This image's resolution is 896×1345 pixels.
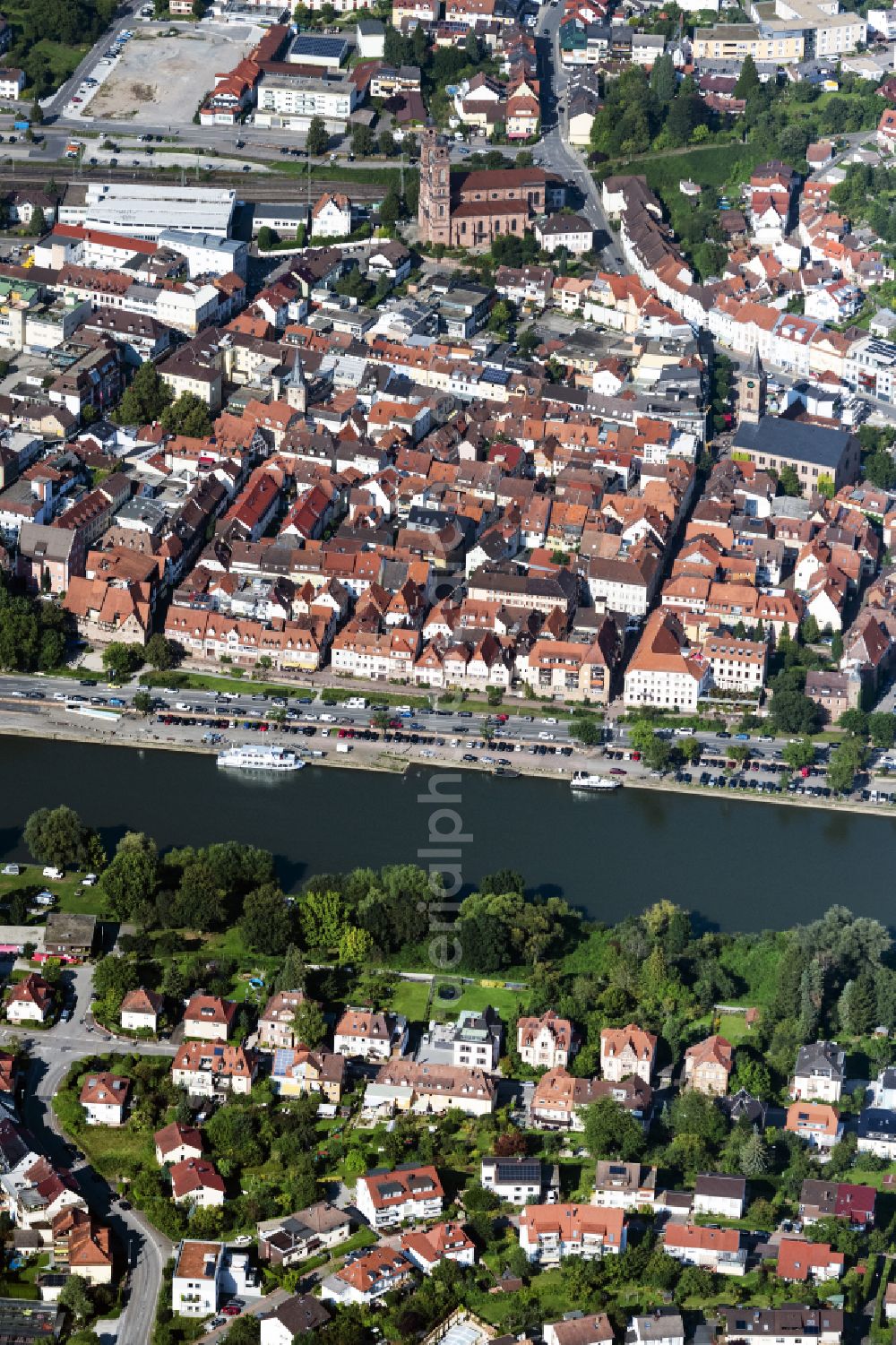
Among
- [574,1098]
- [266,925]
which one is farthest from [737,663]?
[574,1098]

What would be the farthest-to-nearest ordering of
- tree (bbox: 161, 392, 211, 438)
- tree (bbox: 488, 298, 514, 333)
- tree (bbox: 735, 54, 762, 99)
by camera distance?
1. tree (bbox: 735, 54, 762, 99)
2. tree (bbox: 488, 298, 514, 333)
3. tree (bbox: 161, 392, 211, 438)

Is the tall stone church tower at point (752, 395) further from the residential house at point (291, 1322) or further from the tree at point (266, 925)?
the residential house at point (291, 1322)

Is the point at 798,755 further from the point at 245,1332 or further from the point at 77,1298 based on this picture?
the point at 77,1298

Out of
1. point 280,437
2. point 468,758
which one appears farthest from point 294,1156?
point 280,437

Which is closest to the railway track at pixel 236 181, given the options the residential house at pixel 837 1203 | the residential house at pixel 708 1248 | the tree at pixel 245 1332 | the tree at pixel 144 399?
the tree at pixel 144 399

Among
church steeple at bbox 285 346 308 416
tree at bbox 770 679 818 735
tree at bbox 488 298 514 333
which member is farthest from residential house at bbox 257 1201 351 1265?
tree at bbox 488 298 514 333

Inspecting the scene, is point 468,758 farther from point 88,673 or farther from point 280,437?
point 280,437

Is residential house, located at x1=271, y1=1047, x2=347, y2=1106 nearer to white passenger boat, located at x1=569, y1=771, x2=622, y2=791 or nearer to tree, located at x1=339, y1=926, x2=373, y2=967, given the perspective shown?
tree, located at x1=339, y1=926, x2=373, y2=967

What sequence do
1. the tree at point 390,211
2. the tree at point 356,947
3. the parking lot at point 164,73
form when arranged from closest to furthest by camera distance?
the tree at point 356,947, the tree at point 390,211, the parking lot at point 164,73
